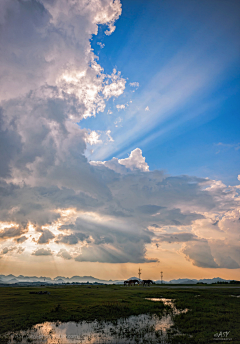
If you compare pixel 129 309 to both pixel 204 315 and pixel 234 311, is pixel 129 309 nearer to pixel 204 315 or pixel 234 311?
pixel 204 315

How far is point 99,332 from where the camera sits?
78.5 feet

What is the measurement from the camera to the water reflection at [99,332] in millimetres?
21328

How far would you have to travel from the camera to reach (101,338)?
21922 mm

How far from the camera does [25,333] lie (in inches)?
934

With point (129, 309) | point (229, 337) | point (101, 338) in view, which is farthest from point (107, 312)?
point (229, 337)

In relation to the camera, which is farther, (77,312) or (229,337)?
(77,312)

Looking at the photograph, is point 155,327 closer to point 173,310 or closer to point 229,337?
point 229,337

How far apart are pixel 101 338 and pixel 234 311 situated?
23493 mm

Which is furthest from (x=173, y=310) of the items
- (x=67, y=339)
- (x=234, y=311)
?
(x=67, y=339)

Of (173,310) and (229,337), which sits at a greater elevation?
(229,337)

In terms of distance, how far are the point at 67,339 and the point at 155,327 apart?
1114cm

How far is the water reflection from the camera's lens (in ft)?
70.0

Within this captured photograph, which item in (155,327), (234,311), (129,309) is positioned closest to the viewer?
(155,327)

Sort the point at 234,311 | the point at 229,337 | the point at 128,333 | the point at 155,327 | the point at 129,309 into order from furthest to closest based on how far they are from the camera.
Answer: the point at 129,309
the point at 234,311
the point at 155,327
the point at 128,333
the point at 229,337
